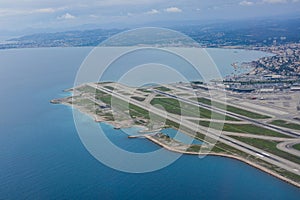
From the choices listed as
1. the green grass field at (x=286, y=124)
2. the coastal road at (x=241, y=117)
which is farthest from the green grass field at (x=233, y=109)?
the green grass field at (x=286, y=124)

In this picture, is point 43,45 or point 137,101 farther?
point 43,45

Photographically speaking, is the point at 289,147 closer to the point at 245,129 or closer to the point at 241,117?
the point at 245,129

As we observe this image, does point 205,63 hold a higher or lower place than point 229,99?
higher

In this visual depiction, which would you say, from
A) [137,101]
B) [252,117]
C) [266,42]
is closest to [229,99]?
[252,117]

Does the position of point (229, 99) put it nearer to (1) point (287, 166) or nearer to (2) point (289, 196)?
(1) point (287, 166)

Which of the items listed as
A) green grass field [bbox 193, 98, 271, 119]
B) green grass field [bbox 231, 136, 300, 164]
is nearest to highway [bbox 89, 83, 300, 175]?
green grass field [bbox 231, 136, 300, 164]

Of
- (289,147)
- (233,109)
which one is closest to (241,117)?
(233,109)

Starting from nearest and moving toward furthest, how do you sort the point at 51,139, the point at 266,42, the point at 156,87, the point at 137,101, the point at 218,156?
the point at 218,156, the point at 51,139, the point at 137,101, the point at 156,87, the point at 266,42

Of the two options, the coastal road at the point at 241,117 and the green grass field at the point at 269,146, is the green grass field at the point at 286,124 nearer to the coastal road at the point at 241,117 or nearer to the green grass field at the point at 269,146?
the coastal road at the point at 241,117
